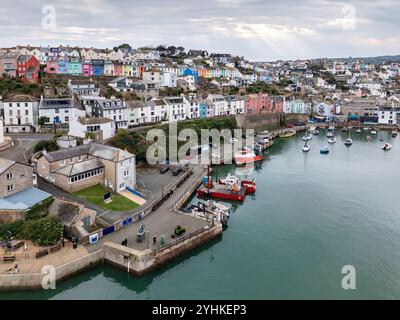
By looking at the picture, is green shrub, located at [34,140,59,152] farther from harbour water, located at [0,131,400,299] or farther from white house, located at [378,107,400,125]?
white house, located at [378,107,400,125]

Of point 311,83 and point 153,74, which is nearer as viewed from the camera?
point 153,74

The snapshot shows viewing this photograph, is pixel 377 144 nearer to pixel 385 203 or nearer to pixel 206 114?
pixel 206 114

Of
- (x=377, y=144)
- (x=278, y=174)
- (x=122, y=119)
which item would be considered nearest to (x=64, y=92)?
(x=122, y=119)

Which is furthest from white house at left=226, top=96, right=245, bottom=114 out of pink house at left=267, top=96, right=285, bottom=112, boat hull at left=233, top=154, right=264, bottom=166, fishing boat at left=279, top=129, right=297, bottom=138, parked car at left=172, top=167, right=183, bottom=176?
parked car at left=172, top=167, right=183, bottom=176

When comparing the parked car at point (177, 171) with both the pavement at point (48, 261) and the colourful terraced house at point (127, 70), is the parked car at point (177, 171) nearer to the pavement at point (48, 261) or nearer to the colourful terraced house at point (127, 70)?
the pavement at point (48, 261)

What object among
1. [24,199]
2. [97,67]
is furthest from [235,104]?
[24,199]

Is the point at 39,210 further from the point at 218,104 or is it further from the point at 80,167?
the point at 218,104
